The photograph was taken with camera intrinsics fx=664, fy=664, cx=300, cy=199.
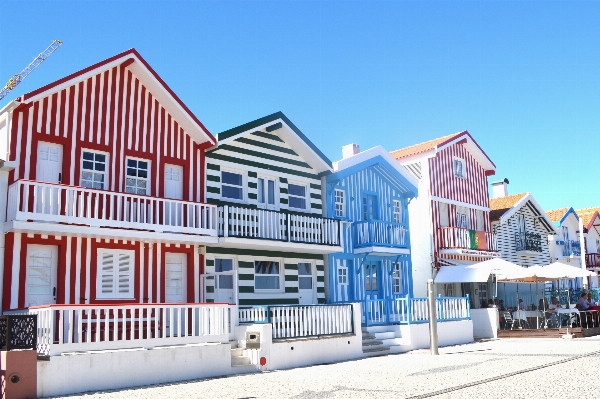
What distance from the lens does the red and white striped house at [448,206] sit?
30.4m

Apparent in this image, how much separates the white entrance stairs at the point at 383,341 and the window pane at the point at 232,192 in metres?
5.90

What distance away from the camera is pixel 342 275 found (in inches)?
949

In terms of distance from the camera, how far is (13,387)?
11.8m

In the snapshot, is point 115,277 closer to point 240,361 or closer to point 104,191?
point 104,191

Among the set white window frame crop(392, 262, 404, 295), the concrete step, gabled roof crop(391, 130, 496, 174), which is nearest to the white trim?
gabled roof crop(391, 130, 496, 174)

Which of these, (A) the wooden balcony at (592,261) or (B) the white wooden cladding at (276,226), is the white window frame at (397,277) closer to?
(B) the white wooden cladding at (276,226)

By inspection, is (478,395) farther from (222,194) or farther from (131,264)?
(222,194)

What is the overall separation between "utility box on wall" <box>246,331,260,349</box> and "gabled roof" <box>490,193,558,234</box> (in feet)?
73.2

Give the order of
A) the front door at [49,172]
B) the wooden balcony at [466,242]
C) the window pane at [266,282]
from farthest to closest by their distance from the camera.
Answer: the wooden balcony at [466,242] < the window pane at [266,282] < the front door at [49,172]

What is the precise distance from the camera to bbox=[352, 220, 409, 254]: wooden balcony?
24.1 m

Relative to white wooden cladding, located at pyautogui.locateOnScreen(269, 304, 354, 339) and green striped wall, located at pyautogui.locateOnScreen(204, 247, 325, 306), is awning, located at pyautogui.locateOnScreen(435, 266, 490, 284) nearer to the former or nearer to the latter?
green striped wall, located at pyautogui.locateOnScreen(204, 247, 325, 306)

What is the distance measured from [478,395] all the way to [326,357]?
7953mm

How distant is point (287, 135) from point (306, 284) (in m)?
5.16

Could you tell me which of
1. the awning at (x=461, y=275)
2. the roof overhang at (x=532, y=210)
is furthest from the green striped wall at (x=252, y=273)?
the roof overhang at (x=532, y=210)
